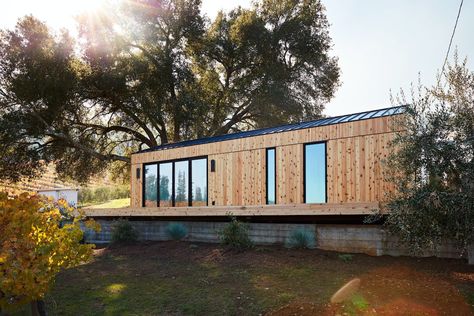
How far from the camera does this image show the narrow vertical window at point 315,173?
38.7 ft

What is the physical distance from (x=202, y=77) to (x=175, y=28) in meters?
3.57

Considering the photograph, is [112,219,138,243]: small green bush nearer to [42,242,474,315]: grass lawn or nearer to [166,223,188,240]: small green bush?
[166,223,188,240]: small green bush

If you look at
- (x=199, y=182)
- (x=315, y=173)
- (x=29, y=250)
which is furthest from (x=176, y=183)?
(x=29, y=250)

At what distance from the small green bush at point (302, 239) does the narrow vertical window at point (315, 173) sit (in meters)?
1.23

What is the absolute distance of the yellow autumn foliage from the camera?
452 cm

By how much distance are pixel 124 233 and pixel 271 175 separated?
5.42 meters

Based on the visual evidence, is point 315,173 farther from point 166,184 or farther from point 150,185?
point 150,185

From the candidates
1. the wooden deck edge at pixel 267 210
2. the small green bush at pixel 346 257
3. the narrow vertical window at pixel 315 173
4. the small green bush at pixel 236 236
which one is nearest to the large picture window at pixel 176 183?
the wooden deck edge at pixel 267 210

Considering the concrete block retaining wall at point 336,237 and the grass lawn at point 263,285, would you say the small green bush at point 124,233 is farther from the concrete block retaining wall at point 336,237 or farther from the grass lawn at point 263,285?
the grass lawn at point 263,285

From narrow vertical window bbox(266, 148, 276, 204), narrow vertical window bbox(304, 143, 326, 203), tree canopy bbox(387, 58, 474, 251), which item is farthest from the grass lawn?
narrow vertical window bbox(266, 148, 276, 204)

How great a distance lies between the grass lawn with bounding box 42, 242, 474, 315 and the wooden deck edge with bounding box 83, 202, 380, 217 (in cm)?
97

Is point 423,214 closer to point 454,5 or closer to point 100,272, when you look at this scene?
point 454,5

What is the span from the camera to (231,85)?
84.2 ft

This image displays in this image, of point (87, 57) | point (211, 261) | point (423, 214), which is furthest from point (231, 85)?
point (423, 214)
